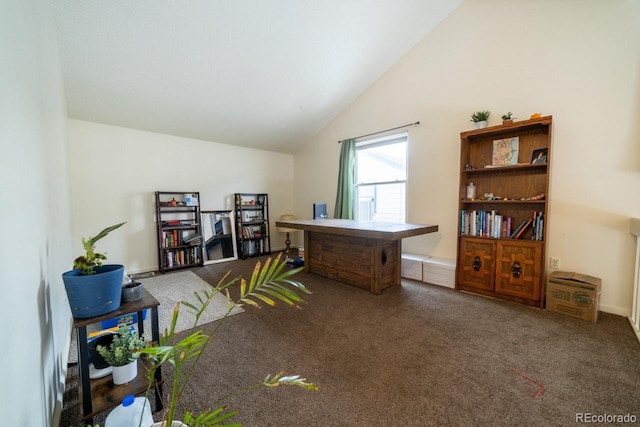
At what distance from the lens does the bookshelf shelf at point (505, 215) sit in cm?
250

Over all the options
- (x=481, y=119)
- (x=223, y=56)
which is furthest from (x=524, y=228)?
(x=223, y=56)

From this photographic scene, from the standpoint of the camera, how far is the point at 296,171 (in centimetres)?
564

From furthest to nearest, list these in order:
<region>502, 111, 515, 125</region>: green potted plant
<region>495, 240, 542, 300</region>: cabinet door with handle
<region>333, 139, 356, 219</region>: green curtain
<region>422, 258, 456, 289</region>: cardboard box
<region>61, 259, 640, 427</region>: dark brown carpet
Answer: <region>333, 139, 356, 219</region>: green curtain < <region>422, 258, 456, 289</region>: cardboard box < <region>502, 111, 515, 125</region>: green potted plant < <region>495, 240, 542, 300</region>: cabinet door with handle < <region>61, 259, 640, 427</region>: dark brown carpet

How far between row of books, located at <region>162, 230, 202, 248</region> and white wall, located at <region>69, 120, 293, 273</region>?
20 cm

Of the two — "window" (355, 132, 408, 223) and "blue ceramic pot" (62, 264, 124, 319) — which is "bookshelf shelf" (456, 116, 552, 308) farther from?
"blue ceramic pot" (62, 264, 124, 319)

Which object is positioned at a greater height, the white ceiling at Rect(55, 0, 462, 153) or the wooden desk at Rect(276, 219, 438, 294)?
the white ceiling at Rect(55, 0, 462, 153)

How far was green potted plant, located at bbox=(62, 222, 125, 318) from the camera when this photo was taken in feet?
3.34

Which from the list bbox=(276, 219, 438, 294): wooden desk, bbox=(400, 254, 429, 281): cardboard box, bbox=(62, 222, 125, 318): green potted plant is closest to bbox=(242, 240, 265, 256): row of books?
bbox=(276, 219, 438, 294): wooden desk

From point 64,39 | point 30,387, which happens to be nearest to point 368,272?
point 30,387

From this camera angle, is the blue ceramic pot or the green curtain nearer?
the blue ceramic pot

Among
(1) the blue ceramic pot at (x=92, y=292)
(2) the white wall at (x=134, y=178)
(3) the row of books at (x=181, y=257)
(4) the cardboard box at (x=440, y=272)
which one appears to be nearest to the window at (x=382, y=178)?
(4) the cardboard box at (x=440, y=272)

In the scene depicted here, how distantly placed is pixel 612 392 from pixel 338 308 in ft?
5.84

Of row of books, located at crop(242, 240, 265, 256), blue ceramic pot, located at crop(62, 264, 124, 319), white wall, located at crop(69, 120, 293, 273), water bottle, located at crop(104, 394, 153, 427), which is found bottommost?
row of books, located at crop(242, 240, 265, 256)

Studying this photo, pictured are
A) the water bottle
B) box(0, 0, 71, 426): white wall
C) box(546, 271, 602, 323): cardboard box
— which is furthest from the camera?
box(546, 271, 602, 323): cardboard box
